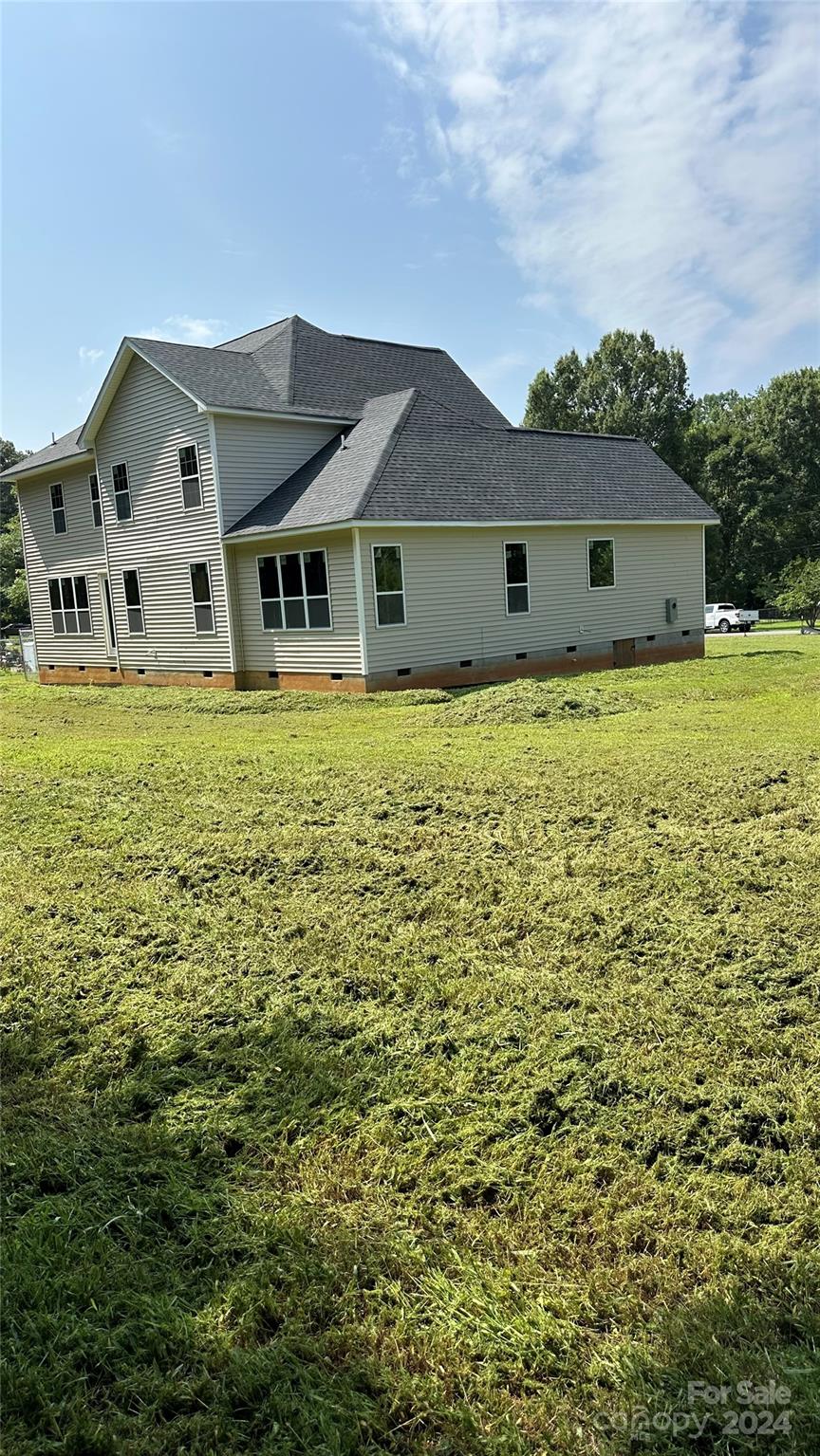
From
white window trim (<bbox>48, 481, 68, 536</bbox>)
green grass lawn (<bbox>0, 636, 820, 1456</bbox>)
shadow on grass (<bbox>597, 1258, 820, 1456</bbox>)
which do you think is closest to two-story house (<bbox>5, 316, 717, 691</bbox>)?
white window trim (<bbox>48, 481, 68, 536</bbox>)

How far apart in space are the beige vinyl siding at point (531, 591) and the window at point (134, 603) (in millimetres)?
8248

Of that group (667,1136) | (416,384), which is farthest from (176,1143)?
(416,384)

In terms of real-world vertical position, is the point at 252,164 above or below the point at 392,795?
above

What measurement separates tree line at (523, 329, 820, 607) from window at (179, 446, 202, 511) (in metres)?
36.4

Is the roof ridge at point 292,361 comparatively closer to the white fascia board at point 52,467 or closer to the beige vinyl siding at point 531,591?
the beige vinyl siding at point 531,591

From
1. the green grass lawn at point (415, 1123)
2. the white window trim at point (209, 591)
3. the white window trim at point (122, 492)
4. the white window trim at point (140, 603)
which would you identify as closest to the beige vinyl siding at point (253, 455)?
the white window trim at point (209, 591)

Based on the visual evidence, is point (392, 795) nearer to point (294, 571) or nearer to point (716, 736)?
point (716, 736)

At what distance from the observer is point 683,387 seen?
2048 inches

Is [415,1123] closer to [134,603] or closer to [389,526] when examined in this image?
[389,526]

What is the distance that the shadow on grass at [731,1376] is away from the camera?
1.86 meters

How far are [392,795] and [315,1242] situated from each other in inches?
169

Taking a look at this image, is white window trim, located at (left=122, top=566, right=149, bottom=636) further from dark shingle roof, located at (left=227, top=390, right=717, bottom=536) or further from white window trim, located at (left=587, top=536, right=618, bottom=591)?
white window trim, located at (left=587, top=536, right=618, bottom=591)

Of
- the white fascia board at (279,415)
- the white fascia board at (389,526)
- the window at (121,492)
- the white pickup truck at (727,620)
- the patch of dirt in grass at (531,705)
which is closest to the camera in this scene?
the patch of dirt in grass at (531,705)

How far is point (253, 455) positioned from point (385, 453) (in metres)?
3.19
